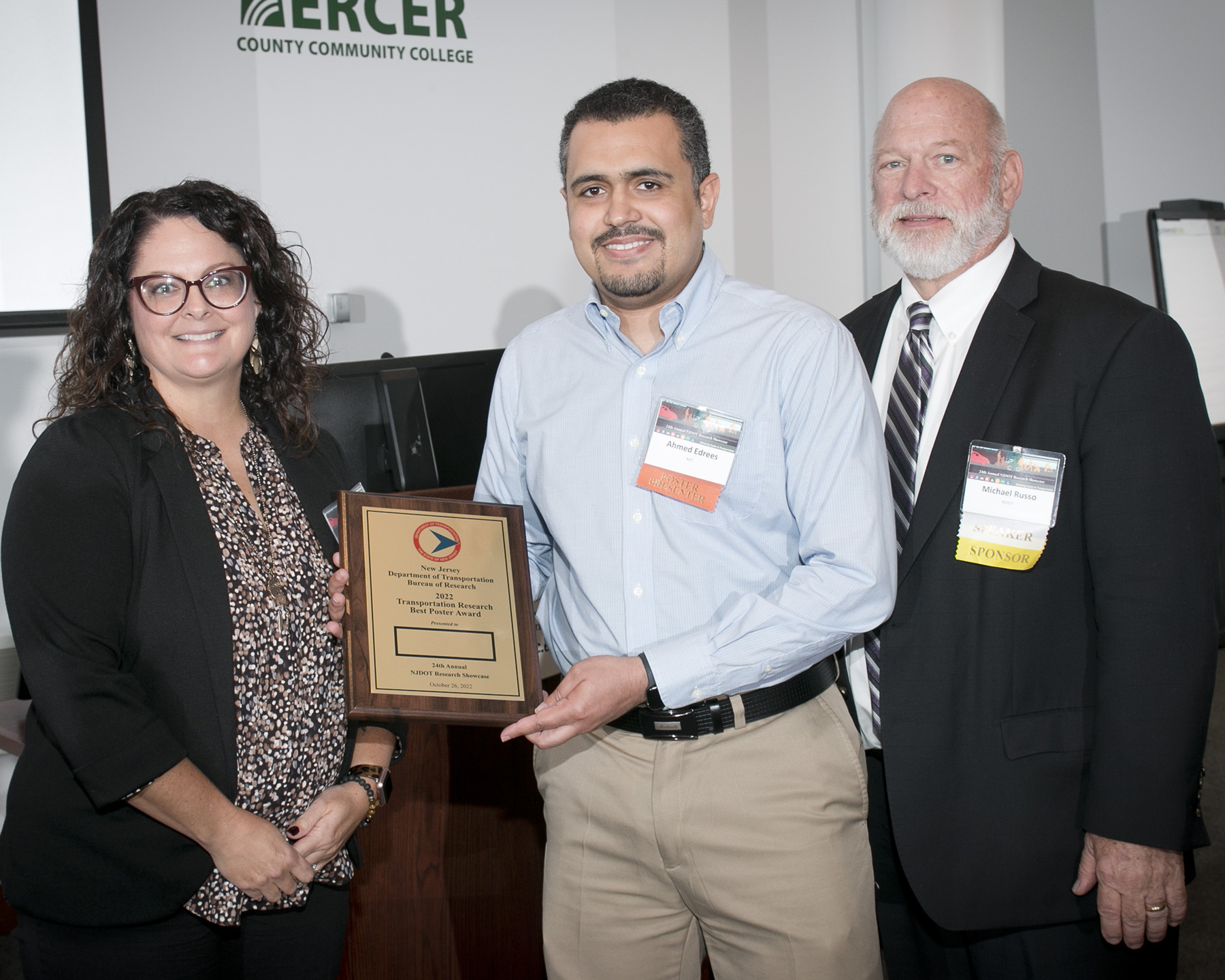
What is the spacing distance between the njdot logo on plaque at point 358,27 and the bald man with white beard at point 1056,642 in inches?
101

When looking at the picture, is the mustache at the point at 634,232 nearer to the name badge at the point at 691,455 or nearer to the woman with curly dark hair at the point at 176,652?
the name badge at the point at 691,455

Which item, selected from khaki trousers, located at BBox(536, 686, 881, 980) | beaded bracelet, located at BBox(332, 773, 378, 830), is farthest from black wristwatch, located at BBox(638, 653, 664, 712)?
beaded bracelet, located at BBox(332, 773, 378, 830)

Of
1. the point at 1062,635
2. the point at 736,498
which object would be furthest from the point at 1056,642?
the point at 736,498

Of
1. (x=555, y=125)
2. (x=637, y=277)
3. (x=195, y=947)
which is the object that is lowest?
(x=195, y=947)

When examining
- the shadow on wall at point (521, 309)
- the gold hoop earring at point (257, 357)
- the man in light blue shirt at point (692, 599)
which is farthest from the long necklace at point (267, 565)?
the shadow on wall at point (521, 309)

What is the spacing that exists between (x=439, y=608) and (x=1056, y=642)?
99 centimetres

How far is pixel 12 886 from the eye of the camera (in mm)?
1392

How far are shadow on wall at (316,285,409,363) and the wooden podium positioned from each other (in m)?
1.55

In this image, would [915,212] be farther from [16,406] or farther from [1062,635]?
[16,406]

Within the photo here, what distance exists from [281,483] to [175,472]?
21 cm

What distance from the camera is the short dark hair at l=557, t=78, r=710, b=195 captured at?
5.42 ft

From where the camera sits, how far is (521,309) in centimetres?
371

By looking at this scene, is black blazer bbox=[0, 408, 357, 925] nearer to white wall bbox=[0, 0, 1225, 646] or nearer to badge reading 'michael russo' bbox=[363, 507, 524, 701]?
badge reading 'michael russo' bbox=[363, 507, 524, 701]

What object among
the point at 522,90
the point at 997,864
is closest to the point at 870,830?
the point at 997,864
